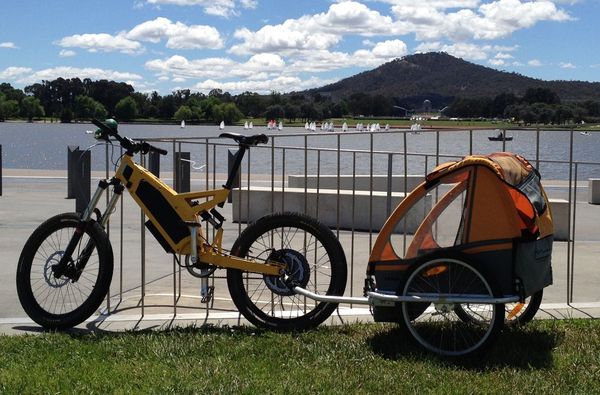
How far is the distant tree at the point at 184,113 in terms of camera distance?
67.4m

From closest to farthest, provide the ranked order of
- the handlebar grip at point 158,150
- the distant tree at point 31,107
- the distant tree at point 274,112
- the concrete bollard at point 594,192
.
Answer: the handlebar grip at point 158,150, the concrete bollard at point 594,192, the distant tree at point 31,107, the distant tree at point 274,112

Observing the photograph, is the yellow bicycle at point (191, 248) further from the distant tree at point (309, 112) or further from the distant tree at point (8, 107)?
the distant tree at point (309, 112)

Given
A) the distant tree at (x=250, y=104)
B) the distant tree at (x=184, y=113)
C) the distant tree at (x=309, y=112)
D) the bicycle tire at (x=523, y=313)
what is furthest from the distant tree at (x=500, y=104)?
the bicycle tire at (x=523, y=313)

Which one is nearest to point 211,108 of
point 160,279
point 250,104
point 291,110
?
point 250,104

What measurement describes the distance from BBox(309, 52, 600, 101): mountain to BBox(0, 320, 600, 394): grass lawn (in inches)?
3845

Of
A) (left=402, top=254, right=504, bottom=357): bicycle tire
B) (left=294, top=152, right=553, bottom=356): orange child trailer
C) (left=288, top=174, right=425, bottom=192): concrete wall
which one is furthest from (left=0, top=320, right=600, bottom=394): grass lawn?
(left=288, top=174, right=425, bottom=192): concrete wall

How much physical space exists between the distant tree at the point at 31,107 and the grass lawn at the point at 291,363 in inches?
2783

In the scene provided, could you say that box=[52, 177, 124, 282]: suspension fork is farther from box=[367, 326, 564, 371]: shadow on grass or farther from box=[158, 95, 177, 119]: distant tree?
box=[158, 95, 177, 119]: distant tree

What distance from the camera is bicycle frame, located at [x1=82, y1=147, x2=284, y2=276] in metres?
5.61

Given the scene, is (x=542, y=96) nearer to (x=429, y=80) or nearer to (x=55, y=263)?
(x=429, y=80)

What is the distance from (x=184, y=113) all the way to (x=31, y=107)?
16.8 meters

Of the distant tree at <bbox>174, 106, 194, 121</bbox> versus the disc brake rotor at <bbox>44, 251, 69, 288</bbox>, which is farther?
the distant tree at <bbox>174, 106, 194, 121</bbox>

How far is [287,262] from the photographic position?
5.66m

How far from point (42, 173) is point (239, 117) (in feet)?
168
